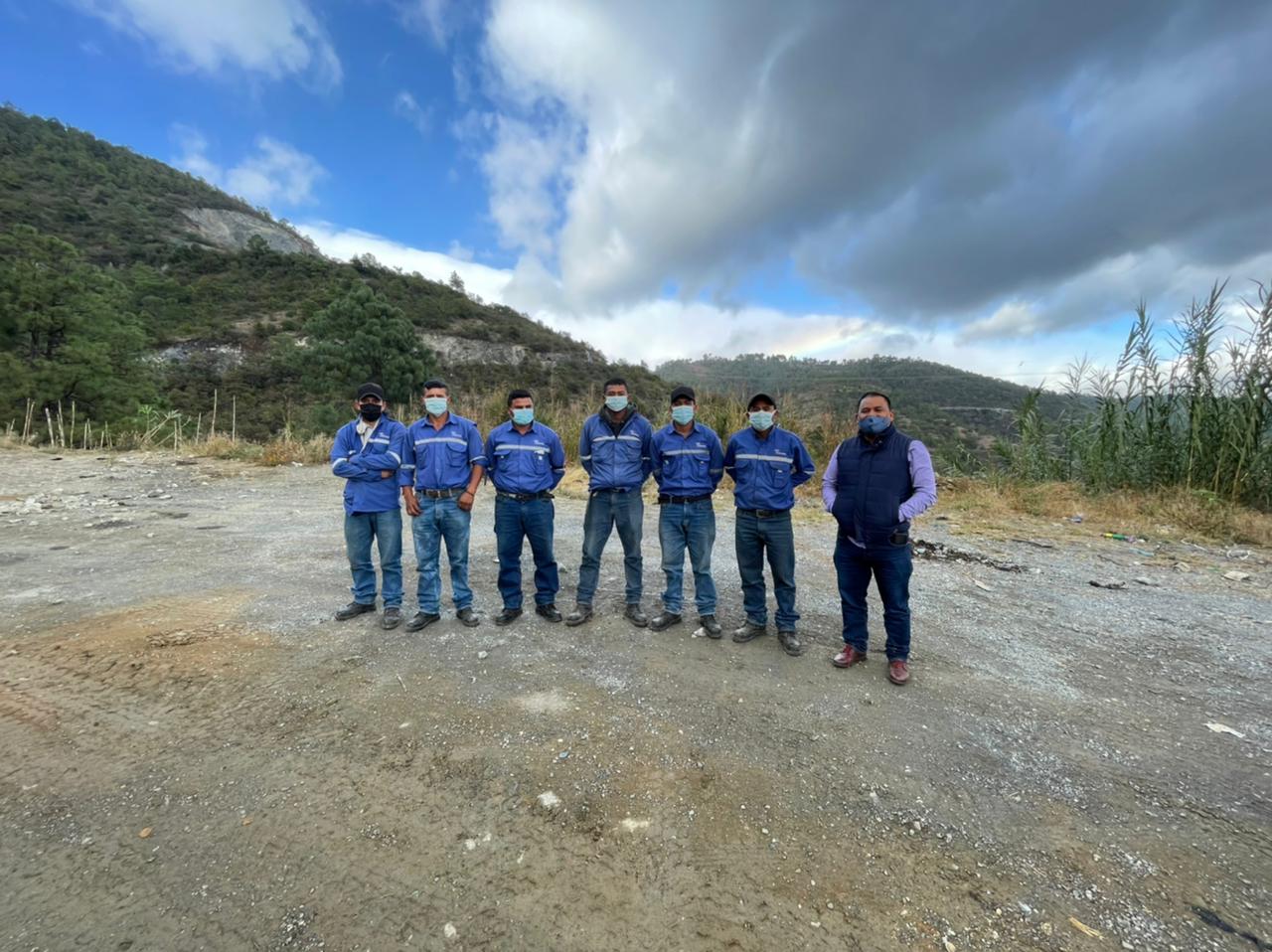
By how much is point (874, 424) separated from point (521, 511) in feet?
8.09

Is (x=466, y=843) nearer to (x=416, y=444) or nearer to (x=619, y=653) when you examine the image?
(x=619, y=653)

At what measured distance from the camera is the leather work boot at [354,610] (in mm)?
3664

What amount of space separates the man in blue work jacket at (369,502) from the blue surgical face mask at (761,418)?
2.60 meters

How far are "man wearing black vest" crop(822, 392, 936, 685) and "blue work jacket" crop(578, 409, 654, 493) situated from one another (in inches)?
54.2

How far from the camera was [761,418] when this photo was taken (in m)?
3.63

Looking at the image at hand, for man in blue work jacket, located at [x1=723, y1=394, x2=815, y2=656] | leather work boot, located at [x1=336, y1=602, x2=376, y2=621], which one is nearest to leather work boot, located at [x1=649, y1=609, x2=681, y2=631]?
man in blue work jacket, located at [x1=723, y1=394, x2=815, y2=656]

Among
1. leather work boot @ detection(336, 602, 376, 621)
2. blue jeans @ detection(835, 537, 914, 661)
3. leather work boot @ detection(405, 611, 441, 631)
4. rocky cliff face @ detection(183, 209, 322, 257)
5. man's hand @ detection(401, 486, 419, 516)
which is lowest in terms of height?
leather work boot @ detection(405, 611, 441, 631)

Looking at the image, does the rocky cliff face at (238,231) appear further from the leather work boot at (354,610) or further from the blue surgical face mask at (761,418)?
the blue surgical face mask at (761,418)

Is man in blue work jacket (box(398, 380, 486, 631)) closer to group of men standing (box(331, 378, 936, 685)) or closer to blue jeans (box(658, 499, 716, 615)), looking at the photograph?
group of men standing (box(331, 378, 936, 685))

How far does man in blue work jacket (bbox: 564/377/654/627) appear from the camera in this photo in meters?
3.86

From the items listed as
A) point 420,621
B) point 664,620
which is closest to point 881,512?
point 664,620

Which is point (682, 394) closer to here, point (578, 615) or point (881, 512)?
point (881, 512)

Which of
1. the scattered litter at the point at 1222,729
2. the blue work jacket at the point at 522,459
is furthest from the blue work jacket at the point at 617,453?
the scattered litter at the point at 1222,729

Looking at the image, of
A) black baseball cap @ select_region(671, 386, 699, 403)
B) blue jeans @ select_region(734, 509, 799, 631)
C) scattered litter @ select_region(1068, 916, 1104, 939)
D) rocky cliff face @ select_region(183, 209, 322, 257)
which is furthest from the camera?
rocky cliff face @ select_region(183, 209, 322, 257)
